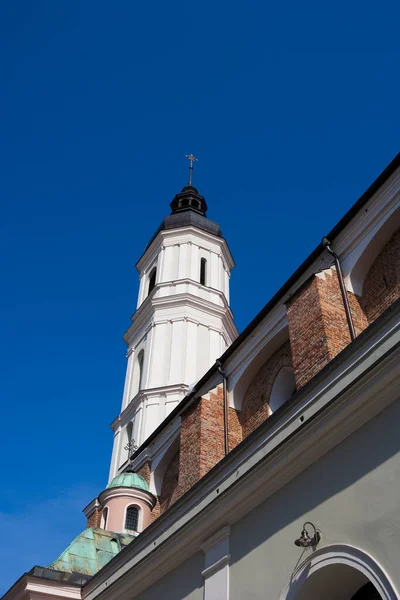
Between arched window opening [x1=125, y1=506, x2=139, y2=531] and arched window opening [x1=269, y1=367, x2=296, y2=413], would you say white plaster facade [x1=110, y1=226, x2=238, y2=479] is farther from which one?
arched window opening [x1=269, y1=367, x2=296, y2=413]

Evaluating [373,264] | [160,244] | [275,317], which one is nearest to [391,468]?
[373,264]

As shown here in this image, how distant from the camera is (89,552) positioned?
39.8 ft

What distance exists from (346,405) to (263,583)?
7.08 feet

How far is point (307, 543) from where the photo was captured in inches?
260

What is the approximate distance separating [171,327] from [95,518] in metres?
8.63

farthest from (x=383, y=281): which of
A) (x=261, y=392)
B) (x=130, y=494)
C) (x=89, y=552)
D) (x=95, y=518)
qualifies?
(x=95, y=518)

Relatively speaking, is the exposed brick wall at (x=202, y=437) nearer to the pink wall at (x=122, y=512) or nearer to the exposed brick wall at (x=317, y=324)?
the exposed brick wall at (x=317, y=324)

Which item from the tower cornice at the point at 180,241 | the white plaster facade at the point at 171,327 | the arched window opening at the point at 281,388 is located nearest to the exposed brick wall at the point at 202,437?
the arched window opening at the point at 281,388

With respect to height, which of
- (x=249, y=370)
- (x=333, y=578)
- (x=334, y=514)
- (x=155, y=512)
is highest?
(x=249, y=370)

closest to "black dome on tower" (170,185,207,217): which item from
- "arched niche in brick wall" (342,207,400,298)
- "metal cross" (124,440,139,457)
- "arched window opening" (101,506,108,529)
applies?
"metal cross" (124,440,139,457)

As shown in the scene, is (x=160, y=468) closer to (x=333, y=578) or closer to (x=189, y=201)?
(x=333, y=578)

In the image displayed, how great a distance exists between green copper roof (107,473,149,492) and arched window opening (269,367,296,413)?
197 inches

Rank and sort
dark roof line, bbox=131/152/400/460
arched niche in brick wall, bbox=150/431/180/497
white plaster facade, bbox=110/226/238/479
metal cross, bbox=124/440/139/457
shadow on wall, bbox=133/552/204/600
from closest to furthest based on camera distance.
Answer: shadow on wall, bbox=133/552/204/600 < dark roof line, bbox=131/152/400/460 < arched niche in brick wall, bbox=150/431/180/497 < metal cross, bbox=124/440/139/457 < white plaster facade, bbox=110/226/238/479

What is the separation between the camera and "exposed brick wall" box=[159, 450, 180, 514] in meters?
14.9
